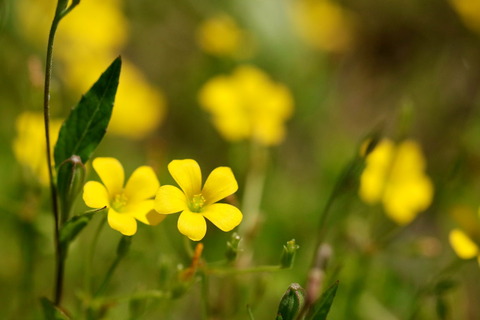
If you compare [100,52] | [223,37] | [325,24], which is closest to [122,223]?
[223,37]

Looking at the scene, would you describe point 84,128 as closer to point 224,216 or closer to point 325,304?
point 224,216

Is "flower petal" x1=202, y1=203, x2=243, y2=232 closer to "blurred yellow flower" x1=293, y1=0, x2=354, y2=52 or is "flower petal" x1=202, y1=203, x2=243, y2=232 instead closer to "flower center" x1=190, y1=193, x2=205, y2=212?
"flower center" x1=190, y1=193, x2=205, y2=212

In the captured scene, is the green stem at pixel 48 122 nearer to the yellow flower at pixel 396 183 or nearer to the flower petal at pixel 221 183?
the flower petal at pixel 221 183

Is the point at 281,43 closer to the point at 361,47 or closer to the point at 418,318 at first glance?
the point at 361,47

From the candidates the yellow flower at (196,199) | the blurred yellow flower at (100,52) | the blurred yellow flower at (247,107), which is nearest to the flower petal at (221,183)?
the yellow flower at (196,199)

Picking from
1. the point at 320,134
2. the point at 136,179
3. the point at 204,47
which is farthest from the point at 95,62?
the point at 136,179

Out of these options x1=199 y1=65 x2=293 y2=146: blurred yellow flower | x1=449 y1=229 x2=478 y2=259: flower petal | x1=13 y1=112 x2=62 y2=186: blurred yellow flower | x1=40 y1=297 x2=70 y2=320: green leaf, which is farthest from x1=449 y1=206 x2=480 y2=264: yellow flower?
x1=13 y1=112 x2=62 y2=186: blurred yellow flower

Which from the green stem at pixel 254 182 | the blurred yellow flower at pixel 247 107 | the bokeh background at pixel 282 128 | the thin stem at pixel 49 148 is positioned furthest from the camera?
the blurred yellow flower at pixel 247 107
